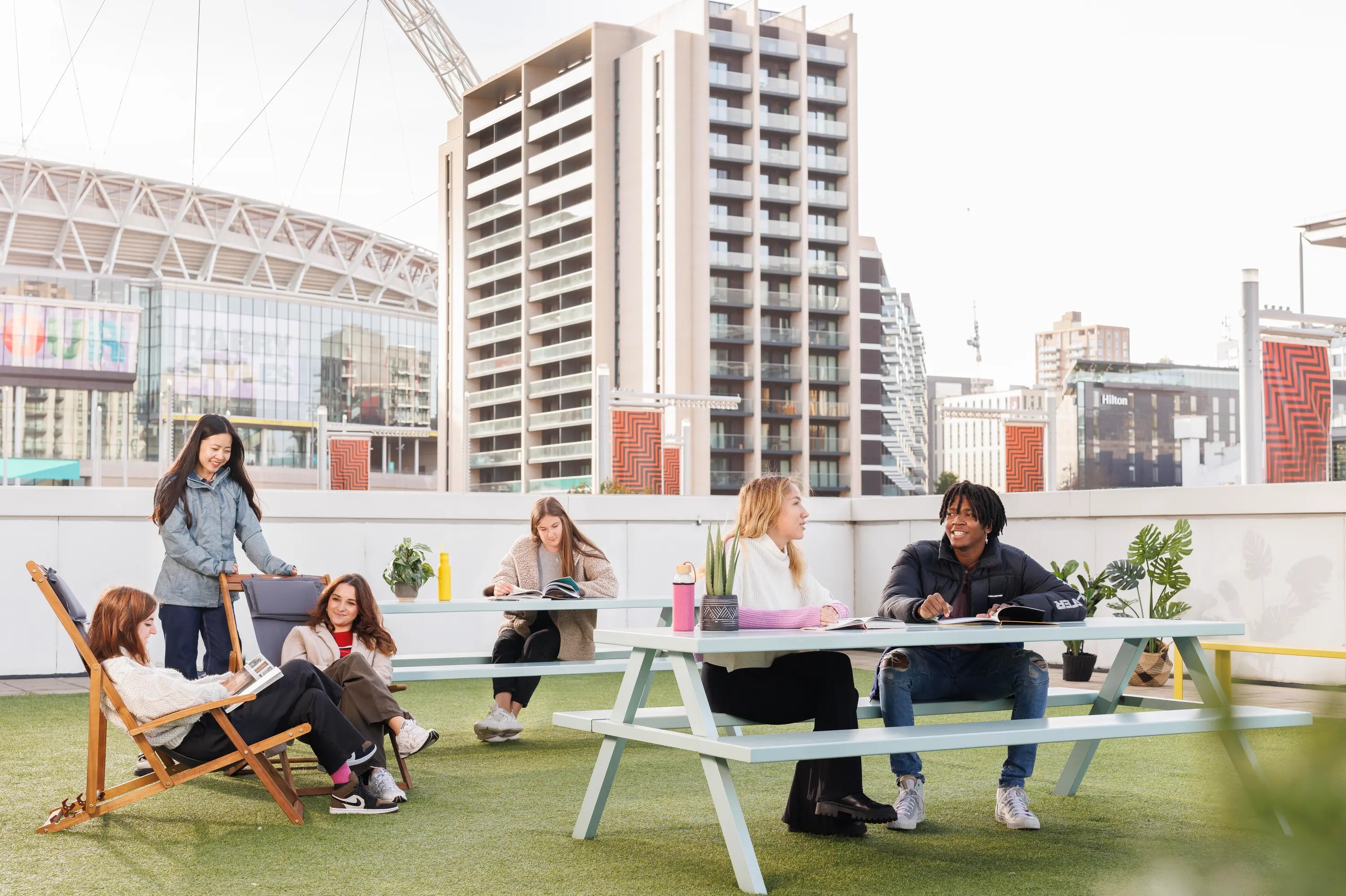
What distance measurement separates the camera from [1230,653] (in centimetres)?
71

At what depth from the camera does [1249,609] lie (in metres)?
8.08

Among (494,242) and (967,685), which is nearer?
(967,685)

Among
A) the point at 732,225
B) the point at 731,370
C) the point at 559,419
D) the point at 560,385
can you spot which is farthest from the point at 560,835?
the point at 560,385

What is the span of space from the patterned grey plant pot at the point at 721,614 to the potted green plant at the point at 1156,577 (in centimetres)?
467

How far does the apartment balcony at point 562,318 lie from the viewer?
216 feet

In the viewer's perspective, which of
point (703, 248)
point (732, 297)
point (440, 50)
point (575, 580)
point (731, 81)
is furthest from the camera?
point (440, 50)

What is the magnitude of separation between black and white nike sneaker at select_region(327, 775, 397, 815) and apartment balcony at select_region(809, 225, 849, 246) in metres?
61.8

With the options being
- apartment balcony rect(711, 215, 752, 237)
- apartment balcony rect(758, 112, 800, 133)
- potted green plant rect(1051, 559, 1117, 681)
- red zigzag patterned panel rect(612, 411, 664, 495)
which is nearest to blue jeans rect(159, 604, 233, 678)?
potted green plant rect(1051, 559, 1117, 681)

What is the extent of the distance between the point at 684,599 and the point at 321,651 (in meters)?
1.87

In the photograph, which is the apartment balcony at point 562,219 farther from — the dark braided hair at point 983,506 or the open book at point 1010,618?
the open book at point 1010,618

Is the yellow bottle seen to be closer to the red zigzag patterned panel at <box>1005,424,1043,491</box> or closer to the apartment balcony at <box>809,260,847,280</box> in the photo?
the red zigzag patterned panel at <box>1005,424,1043,491</box>

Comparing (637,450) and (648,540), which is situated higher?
(637,450)

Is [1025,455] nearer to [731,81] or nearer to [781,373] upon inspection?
[781,373]

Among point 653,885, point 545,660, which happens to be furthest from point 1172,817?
point 545,660
